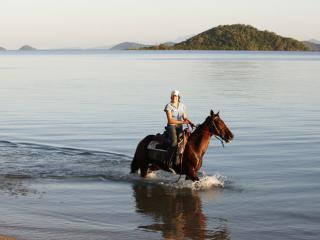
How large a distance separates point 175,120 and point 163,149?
1.13 m

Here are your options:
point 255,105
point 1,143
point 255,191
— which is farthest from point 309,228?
point 255,105

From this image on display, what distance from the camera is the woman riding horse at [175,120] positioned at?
1577 cm

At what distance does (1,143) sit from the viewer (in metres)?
23.3

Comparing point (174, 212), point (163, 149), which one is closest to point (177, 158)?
point (163, 149)

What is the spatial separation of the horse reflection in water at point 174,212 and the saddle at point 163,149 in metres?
0.71

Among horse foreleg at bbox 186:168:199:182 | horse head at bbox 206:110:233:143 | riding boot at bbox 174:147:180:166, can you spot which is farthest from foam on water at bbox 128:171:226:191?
horse head at bbox 206:110:233:143

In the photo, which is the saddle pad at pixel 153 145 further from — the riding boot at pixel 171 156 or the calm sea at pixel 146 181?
the calm sea at pixel 146 181

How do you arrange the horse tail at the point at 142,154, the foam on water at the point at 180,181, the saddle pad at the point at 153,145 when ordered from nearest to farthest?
the foam on water at the point at 180,181 < the saddle pad at the point at 153,145 < the horse tail at the point at 142,154

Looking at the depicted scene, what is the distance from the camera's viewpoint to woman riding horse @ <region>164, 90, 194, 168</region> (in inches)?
621

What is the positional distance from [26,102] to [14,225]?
29064 millimetres

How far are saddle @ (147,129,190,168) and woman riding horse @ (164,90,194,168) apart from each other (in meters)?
0.08

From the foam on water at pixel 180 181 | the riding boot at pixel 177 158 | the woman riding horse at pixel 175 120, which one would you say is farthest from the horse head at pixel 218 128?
the foam on water at pixel 180 181

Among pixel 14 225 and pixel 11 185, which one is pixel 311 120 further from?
pixel 14 225

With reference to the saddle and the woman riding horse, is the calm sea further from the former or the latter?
the woman riding horse
